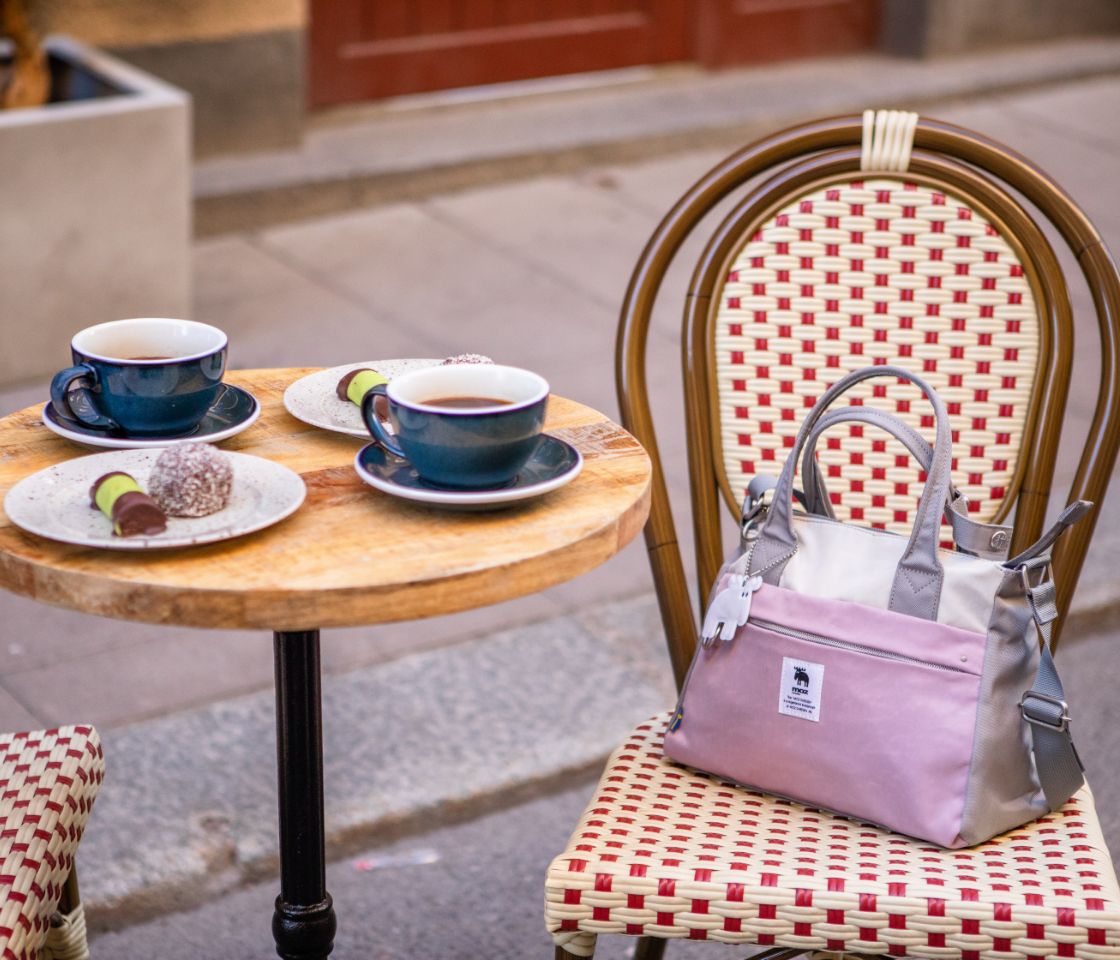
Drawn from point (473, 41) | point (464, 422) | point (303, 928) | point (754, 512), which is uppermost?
point (464, 422)

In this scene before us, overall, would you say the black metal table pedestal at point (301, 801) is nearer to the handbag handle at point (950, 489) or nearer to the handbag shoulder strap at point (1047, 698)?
the handbag handle at point (950, 489)

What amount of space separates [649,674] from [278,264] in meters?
2.26

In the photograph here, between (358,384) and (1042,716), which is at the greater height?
(358,384)

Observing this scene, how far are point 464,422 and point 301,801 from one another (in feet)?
1.73

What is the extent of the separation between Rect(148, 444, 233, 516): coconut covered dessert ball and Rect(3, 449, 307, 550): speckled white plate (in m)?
0.01

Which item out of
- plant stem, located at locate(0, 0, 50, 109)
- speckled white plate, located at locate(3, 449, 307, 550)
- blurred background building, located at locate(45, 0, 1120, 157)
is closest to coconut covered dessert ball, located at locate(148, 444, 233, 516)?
speckled white plate, located at locate(3, 449, 307, 550)

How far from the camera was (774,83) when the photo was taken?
6.17 meters

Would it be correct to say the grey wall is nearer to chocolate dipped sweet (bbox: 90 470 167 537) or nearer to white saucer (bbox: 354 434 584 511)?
white saucer (bbox: 354 434 584 511)

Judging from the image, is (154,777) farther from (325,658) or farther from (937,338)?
(937,338)

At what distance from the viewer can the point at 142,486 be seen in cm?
147

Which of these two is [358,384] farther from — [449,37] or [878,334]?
[449,37]

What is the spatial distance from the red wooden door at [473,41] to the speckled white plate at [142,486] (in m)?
4.12

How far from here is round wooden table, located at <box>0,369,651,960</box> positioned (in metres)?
1.34

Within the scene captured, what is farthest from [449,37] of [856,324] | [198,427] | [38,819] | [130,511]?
[130,511]
